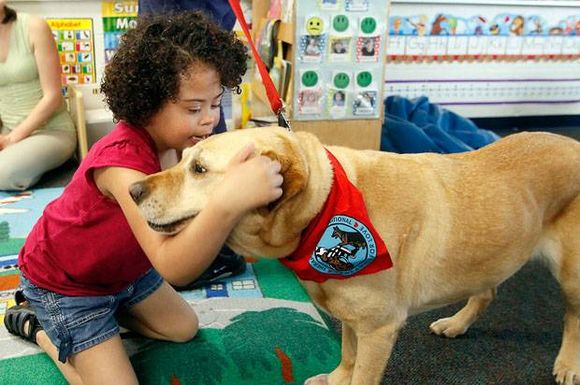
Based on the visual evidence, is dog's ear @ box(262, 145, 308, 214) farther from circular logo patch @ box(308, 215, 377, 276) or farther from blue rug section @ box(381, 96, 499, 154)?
blue rug section @ box(381, 96, 499, 154)

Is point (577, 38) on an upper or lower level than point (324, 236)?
upper

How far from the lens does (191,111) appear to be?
4.36ft

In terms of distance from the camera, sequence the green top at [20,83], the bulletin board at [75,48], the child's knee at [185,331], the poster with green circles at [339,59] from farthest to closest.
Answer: the bulletin board at [75,48] < the green top at [20,83] < the poster with green circles at [339,59] < the child's knee at [185,331]

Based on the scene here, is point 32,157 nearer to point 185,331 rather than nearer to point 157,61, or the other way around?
point 185,331

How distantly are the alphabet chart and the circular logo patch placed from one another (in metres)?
3.09

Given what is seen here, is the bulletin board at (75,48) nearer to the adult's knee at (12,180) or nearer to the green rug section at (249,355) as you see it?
the adult's knee at (12,180)

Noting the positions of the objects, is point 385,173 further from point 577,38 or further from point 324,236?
point 577,38

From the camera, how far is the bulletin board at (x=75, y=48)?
3555mm

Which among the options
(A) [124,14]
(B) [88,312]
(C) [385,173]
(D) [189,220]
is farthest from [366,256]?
(A) [124,14]

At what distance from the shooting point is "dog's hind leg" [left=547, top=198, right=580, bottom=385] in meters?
1.49

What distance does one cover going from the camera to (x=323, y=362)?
169 centimetres

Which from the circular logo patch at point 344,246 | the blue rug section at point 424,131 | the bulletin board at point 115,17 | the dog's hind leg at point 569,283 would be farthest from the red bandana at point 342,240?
the bulletin board at point 115,17

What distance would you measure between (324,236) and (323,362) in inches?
28.1

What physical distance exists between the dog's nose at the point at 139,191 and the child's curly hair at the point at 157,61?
0.30 m
